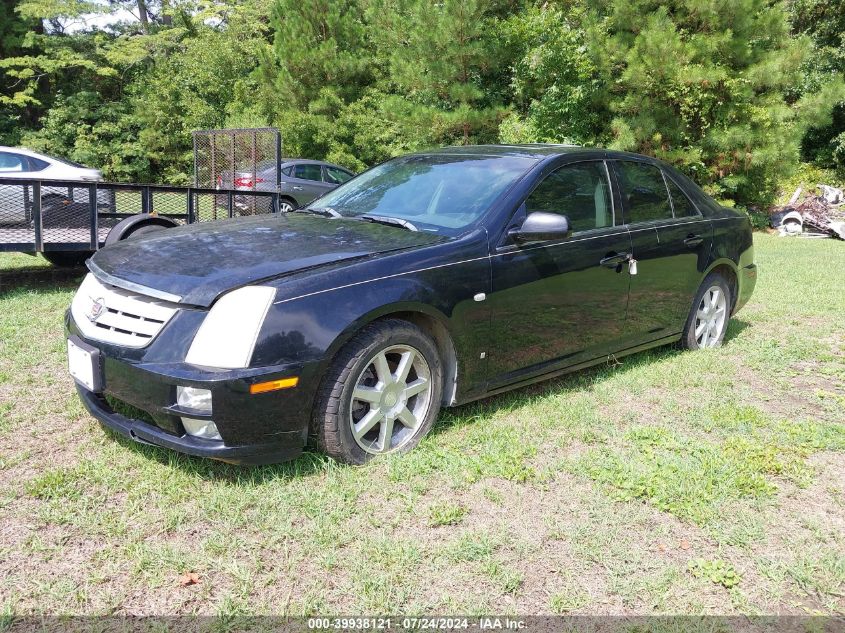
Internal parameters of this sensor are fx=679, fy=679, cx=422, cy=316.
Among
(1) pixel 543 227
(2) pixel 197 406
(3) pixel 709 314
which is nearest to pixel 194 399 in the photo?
(2) pixel 197 406

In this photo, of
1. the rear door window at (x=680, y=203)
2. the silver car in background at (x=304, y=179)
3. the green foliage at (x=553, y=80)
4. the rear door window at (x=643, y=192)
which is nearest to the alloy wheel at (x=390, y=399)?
the rear door window at (x=643, y=192)

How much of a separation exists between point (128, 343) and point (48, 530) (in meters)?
0.78

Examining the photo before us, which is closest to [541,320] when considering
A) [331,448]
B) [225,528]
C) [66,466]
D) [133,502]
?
[331,448]

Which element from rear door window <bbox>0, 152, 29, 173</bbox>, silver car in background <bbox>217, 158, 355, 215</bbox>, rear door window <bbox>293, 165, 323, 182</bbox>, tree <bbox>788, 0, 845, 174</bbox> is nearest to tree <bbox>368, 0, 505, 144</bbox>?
silver car in background <bbox>217, 158, 355, 215</bbox>

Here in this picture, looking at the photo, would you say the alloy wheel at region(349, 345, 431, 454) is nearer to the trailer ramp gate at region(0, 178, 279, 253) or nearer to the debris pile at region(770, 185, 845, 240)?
the trailer ramp gate at region(0, 178, 279, 253)

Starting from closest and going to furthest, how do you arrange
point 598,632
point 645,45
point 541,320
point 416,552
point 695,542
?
point 598,632 → point 416,552 → point 695,542 → point 541,320 → point 645,45

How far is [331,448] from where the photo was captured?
3.05 metres

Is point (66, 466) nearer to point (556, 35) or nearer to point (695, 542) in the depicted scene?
point (695, 542)

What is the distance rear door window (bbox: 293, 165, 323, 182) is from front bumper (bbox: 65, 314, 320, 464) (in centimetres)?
1213

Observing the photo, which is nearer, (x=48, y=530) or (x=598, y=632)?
(x=598, y=632)

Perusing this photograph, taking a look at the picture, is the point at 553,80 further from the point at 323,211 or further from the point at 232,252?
the point at 232,252

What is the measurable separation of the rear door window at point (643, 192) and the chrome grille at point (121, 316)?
298 cm

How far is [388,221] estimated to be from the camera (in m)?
3.79

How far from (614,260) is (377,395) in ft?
6.27
